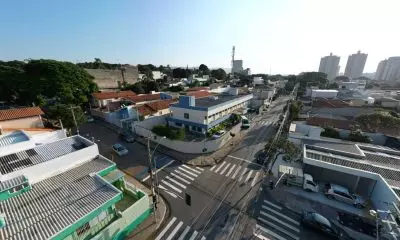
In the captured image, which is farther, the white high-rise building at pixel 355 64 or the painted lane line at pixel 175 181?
the white high-rise building at pixel 355 64

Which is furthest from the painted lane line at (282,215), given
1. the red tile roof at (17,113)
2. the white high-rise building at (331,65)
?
the white high-rise building at (331,65)

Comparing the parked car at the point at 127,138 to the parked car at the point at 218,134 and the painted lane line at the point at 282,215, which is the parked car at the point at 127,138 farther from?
the painted lane line at the point at 282,215

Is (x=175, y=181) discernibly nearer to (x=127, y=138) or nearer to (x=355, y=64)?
(x=127, y=138)

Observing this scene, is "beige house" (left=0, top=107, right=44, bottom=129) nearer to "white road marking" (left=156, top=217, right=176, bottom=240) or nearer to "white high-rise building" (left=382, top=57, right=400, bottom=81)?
"white road marking" (left=156, top=217, right=176, bottom=240)

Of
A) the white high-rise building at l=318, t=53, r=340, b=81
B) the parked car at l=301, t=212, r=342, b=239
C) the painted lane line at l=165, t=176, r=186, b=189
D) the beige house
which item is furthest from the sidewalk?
the white high-rise building at l=318, t=53, r=340, b=81

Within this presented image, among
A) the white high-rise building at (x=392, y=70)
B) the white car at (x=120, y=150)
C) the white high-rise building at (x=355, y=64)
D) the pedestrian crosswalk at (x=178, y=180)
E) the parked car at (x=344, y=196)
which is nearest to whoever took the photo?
the parked car at (x=344, y=196)

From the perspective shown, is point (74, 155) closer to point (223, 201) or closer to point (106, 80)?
point (223, 201)

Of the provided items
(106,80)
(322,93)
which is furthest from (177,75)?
(322,93)
